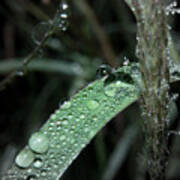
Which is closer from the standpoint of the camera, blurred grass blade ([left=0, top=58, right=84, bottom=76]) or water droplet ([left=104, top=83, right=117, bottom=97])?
water droplet ([left=104, top=83, right=117, bottom=97])

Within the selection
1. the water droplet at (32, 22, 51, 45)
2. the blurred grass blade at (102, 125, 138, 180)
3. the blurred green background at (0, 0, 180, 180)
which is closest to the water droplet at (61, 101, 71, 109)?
the water droplet at (32, 22, 51, 45)

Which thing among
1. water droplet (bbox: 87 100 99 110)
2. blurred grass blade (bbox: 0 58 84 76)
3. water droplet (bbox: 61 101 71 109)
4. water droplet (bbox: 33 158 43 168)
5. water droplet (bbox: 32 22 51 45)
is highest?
blurred grass blade (bbox: 0 58 84 76)

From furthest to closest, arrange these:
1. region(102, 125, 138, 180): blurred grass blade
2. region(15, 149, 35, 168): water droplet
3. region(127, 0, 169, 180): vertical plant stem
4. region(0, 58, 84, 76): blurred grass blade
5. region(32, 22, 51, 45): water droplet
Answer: region(0, 58, 84, 76): blurred grass blade, region(102, 125, 138, 180): blurred grass blade, region(32, 22, 51, 45): water droplet, region(15, 149, 35, 168): water droplet, region(127, 0, 169, 180): vertical plant stem

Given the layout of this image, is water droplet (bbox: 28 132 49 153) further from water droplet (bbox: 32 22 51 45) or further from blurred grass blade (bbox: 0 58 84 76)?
blurred grass blade (bbox: 0 58 84 76)

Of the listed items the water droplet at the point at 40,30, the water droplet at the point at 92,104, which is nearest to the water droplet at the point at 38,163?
the water droplet at the point at 92,104

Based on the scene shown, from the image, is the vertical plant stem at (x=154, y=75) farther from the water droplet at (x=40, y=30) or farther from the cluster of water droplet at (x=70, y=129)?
the water droplet at (x=40, y=30)

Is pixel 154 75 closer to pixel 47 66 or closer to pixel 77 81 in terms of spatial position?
pixel 77 81

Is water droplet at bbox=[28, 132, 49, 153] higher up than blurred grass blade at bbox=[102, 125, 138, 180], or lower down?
lower down

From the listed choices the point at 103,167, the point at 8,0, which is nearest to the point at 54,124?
the point at 103,167
